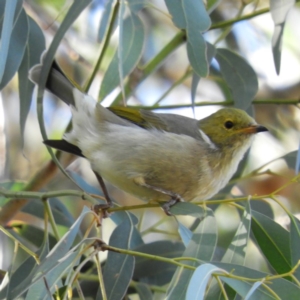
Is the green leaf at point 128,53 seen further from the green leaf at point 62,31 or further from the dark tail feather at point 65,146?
the green leaf at point 62,31

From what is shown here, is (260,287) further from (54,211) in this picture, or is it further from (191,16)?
(54,211)

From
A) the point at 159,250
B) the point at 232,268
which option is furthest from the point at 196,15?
the point at 159,250

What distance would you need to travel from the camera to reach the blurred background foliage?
1932 millimetres

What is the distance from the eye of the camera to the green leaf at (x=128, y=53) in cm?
287

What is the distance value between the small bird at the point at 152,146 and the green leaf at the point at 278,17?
411mm

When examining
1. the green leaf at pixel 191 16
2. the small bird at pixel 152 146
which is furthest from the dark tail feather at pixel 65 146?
the green leaf at pixel 191 16

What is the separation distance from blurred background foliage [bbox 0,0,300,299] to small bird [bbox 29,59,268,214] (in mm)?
108

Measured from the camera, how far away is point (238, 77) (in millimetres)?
2996

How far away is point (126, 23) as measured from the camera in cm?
294

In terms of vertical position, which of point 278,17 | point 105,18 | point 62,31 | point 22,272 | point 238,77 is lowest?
point 22,272

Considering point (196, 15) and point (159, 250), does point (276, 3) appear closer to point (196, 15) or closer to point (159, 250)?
point (196, 15)

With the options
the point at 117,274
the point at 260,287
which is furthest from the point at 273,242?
the point at 117,274

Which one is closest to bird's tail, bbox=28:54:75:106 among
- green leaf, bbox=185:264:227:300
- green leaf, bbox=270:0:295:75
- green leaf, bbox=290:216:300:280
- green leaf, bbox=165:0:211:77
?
green leaf, bbox=165:0:211:77

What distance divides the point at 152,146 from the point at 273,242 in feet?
2.38
